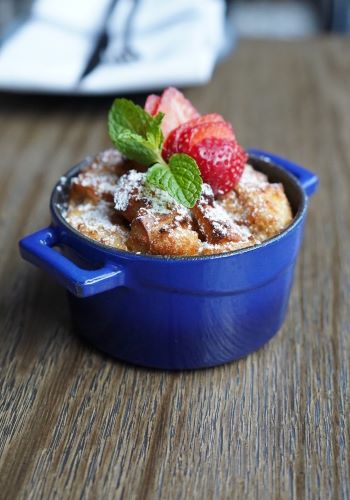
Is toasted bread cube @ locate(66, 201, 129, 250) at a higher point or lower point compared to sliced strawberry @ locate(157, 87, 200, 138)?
lower

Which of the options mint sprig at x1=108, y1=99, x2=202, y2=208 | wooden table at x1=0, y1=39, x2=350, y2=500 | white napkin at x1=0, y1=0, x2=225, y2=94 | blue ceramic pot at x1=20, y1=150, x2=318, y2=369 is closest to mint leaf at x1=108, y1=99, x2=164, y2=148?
mint sprig at x1=108, y1=99, x2=202, y2=208

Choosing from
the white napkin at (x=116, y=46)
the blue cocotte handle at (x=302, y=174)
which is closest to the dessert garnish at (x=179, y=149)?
the blue cocotte handle at (x=302, y=174)

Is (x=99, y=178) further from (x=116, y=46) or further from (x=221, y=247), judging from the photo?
(x=116, y=46)

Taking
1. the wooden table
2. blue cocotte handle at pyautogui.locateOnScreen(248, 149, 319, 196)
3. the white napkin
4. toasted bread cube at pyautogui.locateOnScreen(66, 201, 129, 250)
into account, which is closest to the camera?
the wooden table

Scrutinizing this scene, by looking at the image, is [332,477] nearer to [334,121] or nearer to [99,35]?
[334,121]

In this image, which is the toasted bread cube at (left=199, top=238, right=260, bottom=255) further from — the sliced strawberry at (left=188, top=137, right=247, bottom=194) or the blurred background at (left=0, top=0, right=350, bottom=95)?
the blurred background at (left=0, top=0, right=350, bottom=95)

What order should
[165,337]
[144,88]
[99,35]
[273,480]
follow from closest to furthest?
1. [273,480]
2. [165,337]
3. [144,88]
4. [99,35]

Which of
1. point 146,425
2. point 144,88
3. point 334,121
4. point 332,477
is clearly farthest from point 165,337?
point 334,121

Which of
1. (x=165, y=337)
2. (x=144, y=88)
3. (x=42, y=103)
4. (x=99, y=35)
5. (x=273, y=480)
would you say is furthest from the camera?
(x=99, y=35)
